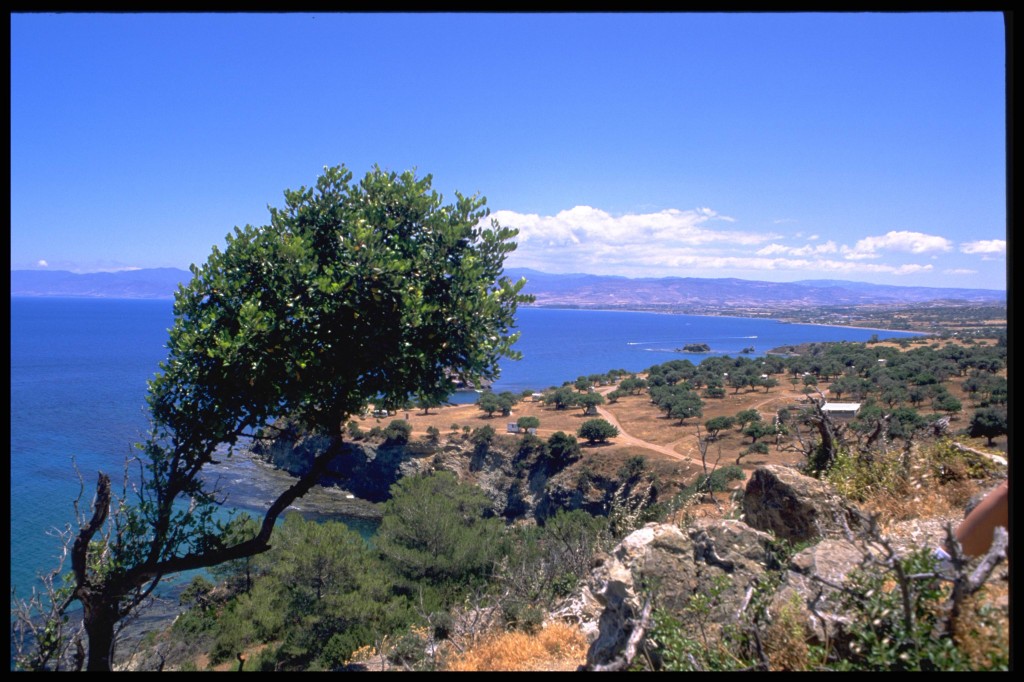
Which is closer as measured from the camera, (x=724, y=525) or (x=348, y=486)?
(x=724, y=525)

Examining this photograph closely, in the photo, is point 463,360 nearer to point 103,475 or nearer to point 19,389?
point 103,475

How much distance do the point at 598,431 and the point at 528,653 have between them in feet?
113

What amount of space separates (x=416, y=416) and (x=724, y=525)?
49853mm

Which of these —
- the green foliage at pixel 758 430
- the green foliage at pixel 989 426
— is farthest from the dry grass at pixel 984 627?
the green foliage at pixel 758 430

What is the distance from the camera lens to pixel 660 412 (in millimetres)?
48750

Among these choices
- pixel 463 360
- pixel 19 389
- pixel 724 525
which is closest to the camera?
pixel 724 525

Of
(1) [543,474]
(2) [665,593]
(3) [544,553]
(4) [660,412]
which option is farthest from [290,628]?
(4) [660,412]

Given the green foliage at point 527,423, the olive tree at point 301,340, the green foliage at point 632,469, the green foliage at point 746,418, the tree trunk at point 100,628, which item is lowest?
the green foliage at point 632,469

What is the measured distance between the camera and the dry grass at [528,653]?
6027 millimetres

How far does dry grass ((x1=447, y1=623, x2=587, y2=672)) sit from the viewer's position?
6.03m

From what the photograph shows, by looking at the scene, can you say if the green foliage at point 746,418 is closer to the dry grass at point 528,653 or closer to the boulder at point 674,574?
the dry grass at point 528,653

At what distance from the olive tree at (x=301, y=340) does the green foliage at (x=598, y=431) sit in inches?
1367

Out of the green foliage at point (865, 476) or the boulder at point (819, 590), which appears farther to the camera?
the green foliage at point (865, 476)

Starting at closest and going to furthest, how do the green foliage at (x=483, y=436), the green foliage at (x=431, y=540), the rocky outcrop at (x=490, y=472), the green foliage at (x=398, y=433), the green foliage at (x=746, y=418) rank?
1. the green foliage at (x=431, y=540)
2. the rocky outcrop at (x=490, y=472)
3. the green foliage at (x=746, y=418)
4. the green foliage at (x=483, y=436)
5. the green foliage at (x=398, y=433)
